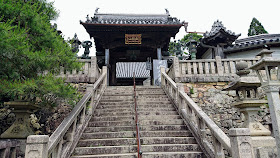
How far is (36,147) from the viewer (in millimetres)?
3121

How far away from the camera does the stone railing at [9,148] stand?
11.7ft

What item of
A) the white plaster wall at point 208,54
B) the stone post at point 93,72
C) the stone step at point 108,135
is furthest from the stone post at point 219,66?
the stone post at point 93,72

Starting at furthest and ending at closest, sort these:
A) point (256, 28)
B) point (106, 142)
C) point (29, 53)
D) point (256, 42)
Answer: point (256, 28), point (256, 42), point (106, 142), point (29, 53)

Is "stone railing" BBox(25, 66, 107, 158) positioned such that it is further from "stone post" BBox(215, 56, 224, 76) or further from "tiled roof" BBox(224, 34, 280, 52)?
"tiled roof" BBox(224, 34, 280, 52)

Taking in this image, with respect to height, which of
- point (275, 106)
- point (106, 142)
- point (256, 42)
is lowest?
point (106, 142)

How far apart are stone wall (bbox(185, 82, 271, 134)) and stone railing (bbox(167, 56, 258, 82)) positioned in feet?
0.96

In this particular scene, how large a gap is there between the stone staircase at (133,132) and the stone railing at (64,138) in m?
0.22

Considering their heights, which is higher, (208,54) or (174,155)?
(208,54)

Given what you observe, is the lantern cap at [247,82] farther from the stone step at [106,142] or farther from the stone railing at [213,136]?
the stone step at [106,142]

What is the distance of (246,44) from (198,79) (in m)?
5.48

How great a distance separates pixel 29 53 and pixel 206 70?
725cm

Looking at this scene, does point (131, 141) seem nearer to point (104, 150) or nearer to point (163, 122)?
point (104, 150)

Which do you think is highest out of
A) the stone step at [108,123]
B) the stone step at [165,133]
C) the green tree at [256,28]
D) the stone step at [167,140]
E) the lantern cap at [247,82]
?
the green tree at [256,28]

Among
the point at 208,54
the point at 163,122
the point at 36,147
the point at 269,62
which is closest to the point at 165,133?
the point at 163,122
